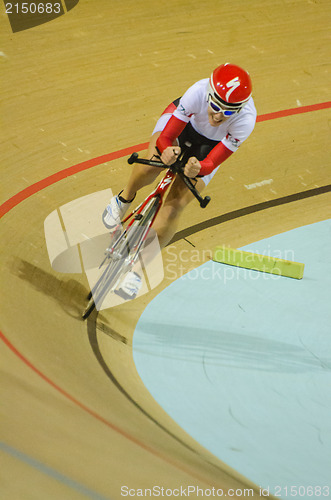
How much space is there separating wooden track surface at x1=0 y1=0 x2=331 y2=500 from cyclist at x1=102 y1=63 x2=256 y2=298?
0.53 m

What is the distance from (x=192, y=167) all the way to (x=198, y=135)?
17.0 inches

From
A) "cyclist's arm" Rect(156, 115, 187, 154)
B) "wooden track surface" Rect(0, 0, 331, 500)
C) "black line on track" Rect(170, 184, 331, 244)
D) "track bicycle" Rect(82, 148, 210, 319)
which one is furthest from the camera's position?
"black line on track" Rect(170, 184, 331, 244)

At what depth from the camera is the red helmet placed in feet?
9.40

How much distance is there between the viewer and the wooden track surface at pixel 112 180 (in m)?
2.09

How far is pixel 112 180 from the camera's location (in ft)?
14.5

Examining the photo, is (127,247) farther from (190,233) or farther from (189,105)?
(190,233)

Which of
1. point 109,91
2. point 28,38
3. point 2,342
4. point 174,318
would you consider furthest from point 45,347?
point 28,38

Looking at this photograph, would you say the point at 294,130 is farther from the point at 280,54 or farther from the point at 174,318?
the point at 174,318

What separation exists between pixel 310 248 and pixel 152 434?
7.66 ft

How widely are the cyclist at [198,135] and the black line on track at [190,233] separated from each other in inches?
12.7

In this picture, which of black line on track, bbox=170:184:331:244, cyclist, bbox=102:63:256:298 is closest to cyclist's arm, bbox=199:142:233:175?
cyclist, bbox=102:63:256:298
